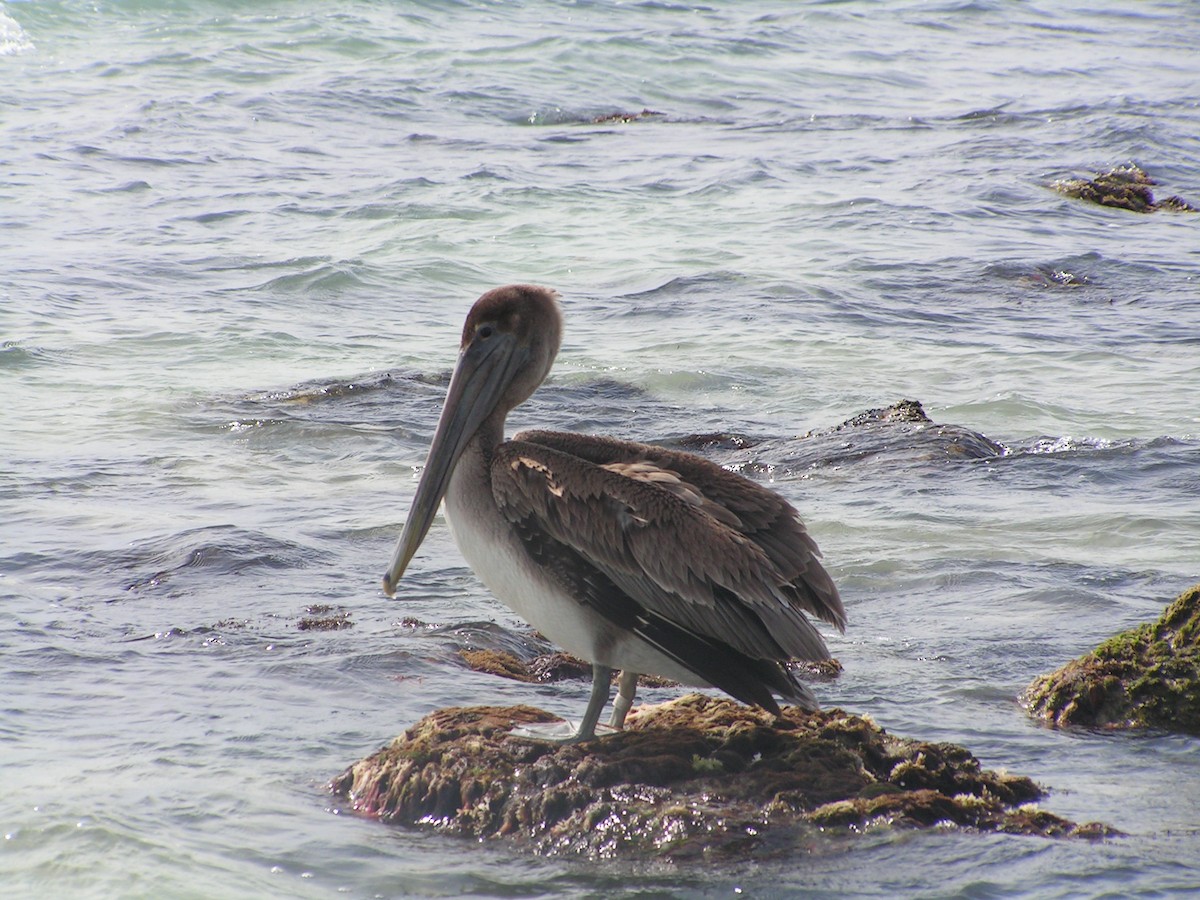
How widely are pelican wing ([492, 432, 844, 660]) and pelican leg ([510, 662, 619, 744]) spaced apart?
27cm

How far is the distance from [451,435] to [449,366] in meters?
5.56

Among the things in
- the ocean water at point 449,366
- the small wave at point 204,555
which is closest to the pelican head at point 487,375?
the ocean water at point 449,366

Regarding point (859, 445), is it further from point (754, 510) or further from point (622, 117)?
point (622, 117)

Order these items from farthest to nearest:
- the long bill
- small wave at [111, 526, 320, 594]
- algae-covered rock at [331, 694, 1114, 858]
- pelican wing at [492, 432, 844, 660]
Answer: small wave at [111, 526, 320, 594] → the long bill → pelican wing at [492, 432, 844, 660] → algae-covered rock at [331, 694, 1114, 858]

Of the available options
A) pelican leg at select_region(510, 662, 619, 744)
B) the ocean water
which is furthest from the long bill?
pelican leg at select_region(510, 662, 619, 744)

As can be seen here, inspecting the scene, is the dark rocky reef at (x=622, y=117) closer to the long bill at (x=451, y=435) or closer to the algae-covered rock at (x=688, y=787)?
the long bill at (x=451, y=435)

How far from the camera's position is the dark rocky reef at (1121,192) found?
16672mm

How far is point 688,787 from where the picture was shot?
4309 millimetres

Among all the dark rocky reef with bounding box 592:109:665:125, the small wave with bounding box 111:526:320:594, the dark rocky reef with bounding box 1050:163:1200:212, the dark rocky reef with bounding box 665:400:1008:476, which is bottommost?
the small wave with bounding box 111:526:320:594

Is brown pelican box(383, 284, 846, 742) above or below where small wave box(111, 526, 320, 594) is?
above

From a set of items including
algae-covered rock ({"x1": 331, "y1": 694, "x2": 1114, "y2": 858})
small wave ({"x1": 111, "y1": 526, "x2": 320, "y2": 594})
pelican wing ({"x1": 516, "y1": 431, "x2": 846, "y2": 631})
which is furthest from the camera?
small wave ({"x1": 111, "y1": 526, "x2": 320, "y2": 594})

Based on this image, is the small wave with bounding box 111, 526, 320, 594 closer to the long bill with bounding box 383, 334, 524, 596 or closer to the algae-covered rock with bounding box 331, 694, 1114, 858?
the long bill with bounding box 383, 334, 524, 596

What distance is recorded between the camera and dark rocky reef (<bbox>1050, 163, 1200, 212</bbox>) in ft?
54.7

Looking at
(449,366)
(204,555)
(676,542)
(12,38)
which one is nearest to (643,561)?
(676,542)
